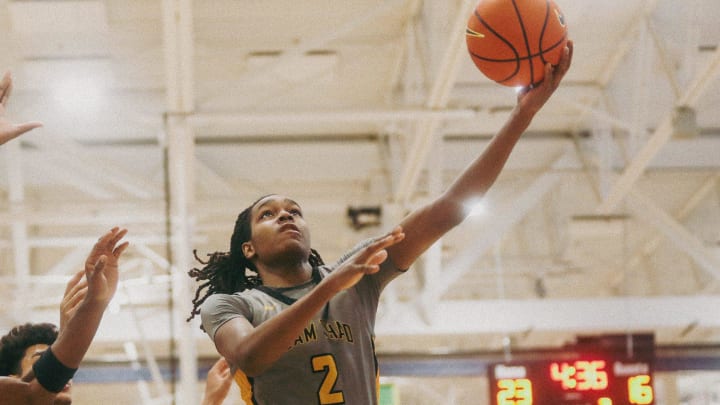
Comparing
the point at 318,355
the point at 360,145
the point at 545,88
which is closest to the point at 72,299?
the point at 318,355

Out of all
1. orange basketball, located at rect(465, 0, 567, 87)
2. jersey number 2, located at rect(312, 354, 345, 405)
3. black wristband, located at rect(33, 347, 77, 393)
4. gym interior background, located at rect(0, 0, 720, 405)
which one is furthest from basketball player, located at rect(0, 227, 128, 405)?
gym interior background, located at rect(0, 0, 720, 405)

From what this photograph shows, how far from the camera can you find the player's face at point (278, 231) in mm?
3338

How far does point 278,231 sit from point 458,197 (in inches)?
22.3

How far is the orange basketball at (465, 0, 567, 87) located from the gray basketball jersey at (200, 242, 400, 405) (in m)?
1.01

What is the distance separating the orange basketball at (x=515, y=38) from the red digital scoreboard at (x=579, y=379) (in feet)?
20.4

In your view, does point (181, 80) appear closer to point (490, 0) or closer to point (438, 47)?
point (438, 47)

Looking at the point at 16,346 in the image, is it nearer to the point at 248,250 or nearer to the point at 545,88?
the point at 248,250

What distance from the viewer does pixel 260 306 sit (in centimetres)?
317

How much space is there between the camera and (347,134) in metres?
15.3

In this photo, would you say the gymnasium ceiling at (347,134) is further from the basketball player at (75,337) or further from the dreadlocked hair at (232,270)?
the basketball player at (75,337)

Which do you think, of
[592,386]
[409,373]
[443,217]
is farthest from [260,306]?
[409,373]

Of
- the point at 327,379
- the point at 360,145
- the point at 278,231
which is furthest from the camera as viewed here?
the point at 360,145

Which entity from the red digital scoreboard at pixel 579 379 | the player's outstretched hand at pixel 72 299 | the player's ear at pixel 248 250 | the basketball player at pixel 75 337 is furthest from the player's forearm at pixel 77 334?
the red digital scoreboard at pixel 579 379

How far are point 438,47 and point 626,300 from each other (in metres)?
6.73
